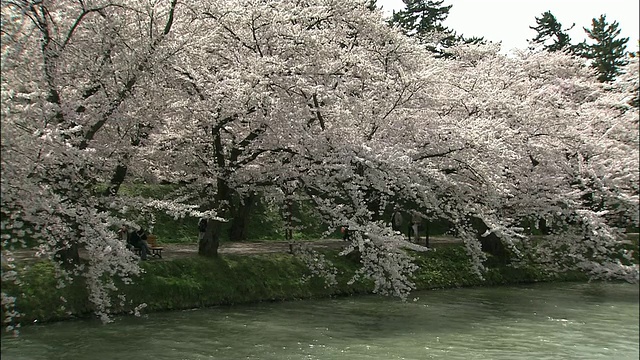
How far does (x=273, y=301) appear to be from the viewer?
79.9 ft

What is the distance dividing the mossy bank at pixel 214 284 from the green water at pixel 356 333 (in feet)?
2.34

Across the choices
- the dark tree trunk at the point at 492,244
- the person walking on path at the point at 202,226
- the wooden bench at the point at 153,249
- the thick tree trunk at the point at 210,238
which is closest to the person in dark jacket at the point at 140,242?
the wooden bench at the point at 153,249

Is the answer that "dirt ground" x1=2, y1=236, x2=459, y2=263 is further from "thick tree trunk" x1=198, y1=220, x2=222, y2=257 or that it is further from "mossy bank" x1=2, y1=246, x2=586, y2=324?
"mossy bank" x1=2, y1=246, x2=586, y2=324

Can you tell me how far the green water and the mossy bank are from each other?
2.34 feet

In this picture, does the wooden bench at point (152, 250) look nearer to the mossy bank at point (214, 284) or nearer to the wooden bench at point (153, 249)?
the wooden bench at point (153, 249)

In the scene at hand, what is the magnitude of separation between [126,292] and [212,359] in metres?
6.79

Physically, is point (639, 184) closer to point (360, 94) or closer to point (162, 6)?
point (360, 94)

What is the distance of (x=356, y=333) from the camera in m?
18.8

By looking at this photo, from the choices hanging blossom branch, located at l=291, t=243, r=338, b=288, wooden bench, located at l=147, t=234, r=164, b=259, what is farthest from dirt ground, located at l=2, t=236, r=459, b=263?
hanging blossom branch, located at l=291, t=243, r=338, b=288

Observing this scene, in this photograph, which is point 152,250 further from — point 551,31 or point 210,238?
point 551,31

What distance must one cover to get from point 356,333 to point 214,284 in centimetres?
695

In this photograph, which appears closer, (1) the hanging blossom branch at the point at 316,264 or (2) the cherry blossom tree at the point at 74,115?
(2) the cherry blossom tree at the point at 74,115

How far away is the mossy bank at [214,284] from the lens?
1912 centimetres

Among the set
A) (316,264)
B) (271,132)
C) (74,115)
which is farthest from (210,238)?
(74,115)
